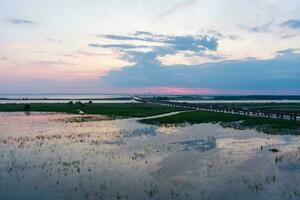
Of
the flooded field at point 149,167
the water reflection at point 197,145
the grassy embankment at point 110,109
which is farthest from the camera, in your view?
the grassy embankment at point 110,109

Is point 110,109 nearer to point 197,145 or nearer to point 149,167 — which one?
point 197,145

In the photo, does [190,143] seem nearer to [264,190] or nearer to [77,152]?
[77,152]

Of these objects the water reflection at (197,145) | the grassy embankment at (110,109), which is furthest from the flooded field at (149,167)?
the grassy embankment at (110,109)

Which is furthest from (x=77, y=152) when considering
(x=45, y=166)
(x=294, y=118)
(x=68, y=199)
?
(x=294, y=118)

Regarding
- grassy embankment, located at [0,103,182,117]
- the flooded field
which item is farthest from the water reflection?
grassy embankment, located at [0,103,182,117]

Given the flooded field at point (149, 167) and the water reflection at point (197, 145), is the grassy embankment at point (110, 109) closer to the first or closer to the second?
the water reflection at point (197, 145)

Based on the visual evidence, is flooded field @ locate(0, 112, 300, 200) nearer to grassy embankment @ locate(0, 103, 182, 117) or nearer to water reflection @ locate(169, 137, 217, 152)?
water reflection @ locate(169, 137, 217, 152)

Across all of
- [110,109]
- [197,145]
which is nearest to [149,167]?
[197,145]

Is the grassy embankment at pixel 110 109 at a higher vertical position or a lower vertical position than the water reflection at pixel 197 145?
higher

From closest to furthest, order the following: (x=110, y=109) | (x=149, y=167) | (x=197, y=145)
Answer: (x=149, y=167) → (x=197, y=145) → (x=110, y=109)
